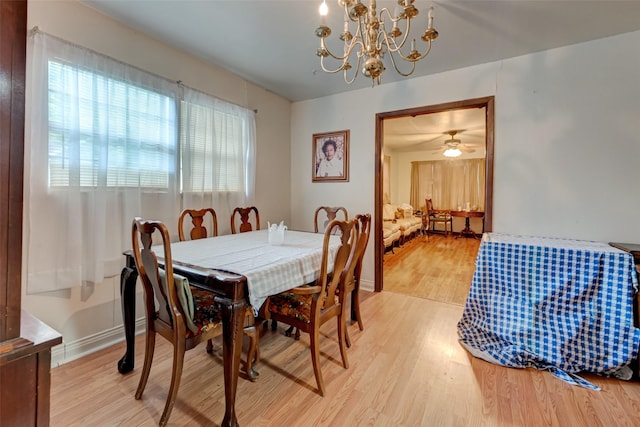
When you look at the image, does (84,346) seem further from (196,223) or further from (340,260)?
(340,260)

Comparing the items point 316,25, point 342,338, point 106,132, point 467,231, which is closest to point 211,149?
point 106,132

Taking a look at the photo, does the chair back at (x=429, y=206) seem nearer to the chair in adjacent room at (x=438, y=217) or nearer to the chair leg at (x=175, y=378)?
the chair in adjacent room at (x=438, y=217)

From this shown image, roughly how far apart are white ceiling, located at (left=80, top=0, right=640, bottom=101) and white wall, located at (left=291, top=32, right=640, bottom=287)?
0.48 feet

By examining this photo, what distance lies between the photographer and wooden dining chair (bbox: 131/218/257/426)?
133 cm

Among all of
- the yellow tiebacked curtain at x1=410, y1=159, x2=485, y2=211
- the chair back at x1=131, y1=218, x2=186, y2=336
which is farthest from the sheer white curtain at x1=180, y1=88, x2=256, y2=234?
the yellow tiebacked curtain at x1=410, y1=159, x2=485, y2=211

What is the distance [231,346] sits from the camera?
4.38 ft

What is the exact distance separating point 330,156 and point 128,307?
2.71 meters

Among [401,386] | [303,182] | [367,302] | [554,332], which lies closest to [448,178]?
[303,182]

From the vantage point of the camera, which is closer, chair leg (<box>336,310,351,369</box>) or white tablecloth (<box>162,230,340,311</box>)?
white tablecloth (<box>162,230,340,311</box>)

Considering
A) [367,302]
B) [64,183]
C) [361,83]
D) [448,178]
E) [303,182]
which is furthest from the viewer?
[448,178]

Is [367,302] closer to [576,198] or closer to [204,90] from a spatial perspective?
[576,198]

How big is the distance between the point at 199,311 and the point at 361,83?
115 inches

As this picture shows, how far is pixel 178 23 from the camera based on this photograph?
7.16 ft

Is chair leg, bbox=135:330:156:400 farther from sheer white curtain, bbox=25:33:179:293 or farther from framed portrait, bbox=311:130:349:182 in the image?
framed portrait, bbox=311:130:349:182
